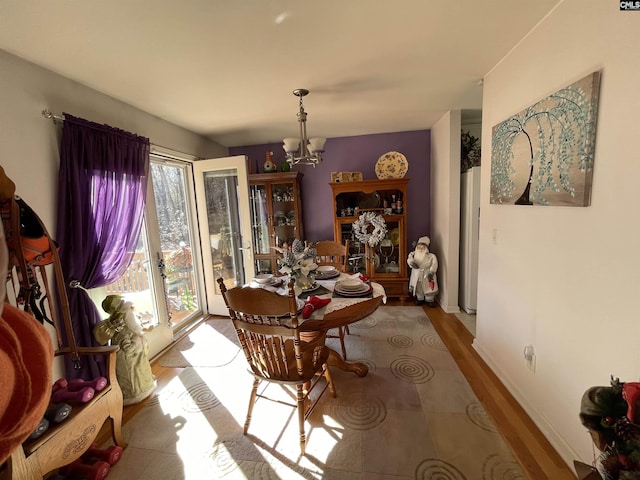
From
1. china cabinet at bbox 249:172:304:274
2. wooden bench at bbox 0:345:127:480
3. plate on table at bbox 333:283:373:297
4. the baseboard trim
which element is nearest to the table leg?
plate on table at bbox 333:283:373:297

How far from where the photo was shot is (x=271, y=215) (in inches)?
145

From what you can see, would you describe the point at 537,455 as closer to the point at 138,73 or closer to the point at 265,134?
the point at 138,73

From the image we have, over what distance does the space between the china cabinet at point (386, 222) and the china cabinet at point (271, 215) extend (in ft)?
1.83

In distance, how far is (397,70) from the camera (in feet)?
6.36

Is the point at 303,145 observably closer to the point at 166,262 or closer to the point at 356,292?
the point at 356,292

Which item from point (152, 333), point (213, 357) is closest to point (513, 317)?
point (213, 357)

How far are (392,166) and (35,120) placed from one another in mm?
3310

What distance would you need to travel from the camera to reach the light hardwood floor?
1344 mm

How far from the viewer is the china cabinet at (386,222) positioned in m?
3.48

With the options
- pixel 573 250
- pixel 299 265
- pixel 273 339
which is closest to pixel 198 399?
pixel 273 339

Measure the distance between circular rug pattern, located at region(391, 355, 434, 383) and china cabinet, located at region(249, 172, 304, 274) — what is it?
2003 mm

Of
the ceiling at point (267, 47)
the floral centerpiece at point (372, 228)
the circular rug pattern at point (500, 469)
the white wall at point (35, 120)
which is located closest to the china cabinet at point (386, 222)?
the floral centerpiece at point (372, 228)

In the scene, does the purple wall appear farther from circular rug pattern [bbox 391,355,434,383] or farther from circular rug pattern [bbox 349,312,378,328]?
circular rug pattern [bbox 391,355,434,383]

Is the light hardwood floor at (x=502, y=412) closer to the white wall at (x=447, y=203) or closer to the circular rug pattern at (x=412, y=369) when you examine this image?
the circular rug pattern at (x=412, y=369)
